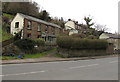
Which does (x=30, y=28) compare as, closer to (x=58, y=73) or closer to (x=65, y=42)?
(x=65, y=42)

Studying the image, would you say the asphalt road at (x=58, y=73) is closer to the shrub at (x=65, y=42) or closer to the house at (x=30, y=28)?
the shrub at (x=65, y=42)

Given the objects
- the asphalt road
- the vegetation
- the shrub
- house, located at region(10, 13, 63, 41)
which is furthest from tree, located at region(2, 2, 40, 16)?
the asphalt road

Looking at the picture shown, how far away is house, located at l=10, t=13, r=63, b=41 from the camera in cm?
3572

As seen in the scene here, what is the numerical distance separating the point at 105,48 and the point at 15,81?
99.9ft

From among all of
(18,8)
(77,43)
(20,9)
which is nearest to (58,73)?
(77,43)

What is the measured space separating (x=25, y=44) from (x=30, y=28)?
10618 mm

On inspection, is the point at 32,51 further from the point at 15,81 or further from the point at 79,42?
the point at 15,81

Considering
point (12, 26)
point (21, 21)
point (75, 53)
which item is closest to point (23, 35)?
point (21, 21)

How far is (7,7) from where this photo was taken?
54.1 m

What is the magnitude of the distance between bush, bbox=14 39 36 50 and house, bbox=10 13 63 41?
7.20 metres

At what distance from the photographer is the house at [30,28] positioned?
35719 mm

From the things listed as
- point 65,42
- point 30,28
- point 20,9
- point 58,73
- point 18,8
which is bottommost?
point 58,73

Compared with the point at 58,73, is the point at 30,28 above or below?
above

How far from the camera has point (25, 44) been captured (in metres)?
26.5
